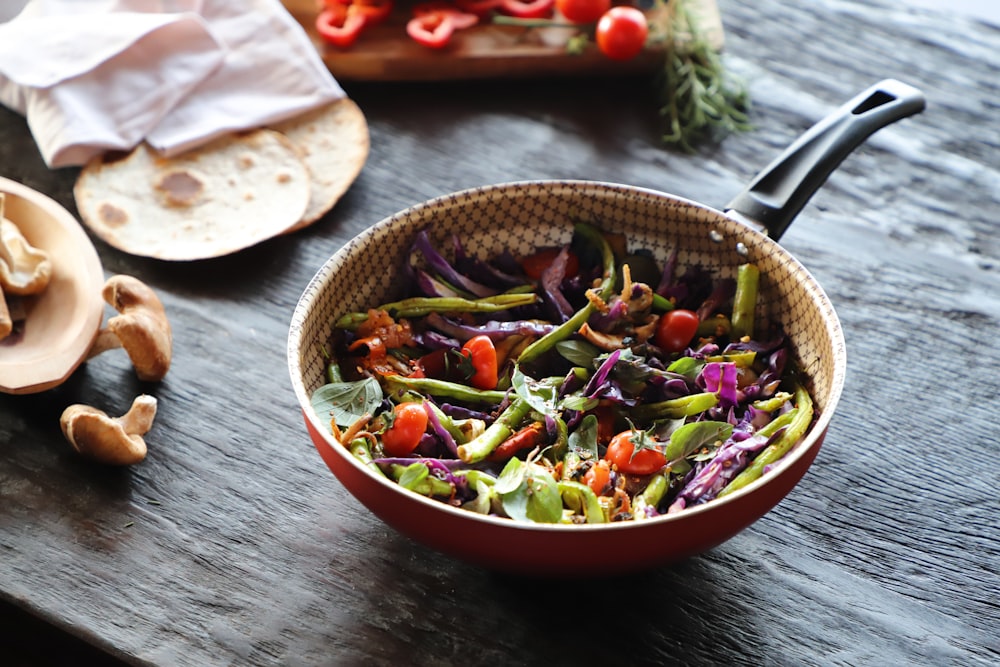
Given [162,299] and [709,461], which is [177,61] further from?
[709,461]

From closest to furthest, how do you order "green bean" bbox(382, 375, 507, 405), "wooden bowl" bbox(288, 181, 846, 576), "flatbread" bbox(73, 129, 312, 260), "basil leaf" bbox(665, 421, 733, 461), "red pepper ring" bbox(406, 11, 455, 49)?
1. "wooden bowl" bbox(288, 181, 846, 576)
2. "basil leaf" bbox(665, 421, 733, 461)
3. "green bean" bbox(382, 375, 507, 405)
4. "flatbread" bbox(73, 129, 312, 260)
5. "red pepper ring" bbox(406, 11, 455, 49)

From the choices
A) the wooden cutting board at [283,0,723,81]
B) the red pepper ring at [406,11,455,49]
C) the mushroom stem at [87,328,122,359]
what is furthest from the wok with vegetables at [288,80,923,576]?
the red pepper ring at [406,11,455,49]

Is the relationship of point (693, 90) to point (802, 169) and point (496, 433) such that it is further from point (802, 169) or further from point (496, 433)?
point (496, 433)

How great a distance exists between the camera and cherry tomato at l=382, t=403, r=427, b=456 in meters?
1.53

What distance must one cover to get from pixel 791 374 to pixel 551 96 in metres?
1.34

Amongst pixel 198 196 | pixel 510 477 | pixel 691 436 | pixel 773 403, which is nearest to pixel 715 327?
pixel 773 403

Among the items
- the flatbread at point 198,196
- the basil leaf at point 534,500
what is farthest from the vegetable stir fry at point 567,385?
the flatbread at point 198,196

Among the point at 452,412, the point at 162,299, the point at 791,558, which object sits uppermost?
the point at 452,412

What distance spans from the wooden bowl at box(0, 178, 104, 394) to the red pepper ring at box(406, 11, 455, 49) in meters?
1.15

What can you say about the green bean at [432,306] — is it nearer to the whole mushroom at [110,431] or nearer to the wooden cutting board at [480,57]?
the whole mushroom at [110,431]

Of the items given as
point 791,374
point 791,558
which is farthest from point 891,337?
point 791,558

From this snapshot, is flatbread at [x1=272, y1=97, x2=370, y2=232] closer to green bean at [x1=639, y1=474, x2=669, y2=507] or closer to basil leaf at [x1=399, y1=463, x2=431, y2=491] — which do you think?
basil leaf at [x1=399, y1=463, x2=431, y2=491]

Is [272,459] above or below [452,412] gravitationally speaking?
below

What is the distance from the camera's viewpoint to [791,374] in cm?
171
